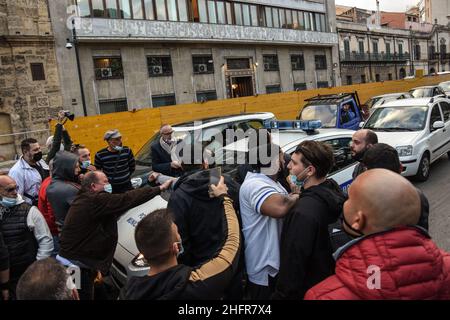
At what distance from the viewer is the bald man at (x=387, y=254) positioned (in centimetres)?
145

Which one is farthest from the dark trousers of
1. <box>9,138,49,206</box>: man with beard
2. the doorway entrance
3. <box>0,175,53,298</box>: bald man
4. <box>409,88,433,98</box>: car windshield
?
the doorway entrance

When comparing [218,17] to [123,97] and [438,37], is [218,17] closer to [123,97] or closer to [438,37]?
[123,97]

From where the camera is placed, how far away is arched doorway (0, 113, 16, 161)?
16.9m

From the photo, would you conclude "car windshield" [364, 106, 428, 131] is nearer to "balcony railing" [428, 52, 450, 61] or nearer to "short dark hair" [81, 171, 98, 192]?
"short dark hair" [81, 171, 98, 192]

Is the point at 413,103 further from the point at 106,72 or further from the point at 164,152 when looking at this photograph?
the point at 106,72

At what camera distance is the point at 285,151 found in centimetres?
478

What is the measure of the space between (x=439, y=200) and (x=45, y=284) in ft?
22.1

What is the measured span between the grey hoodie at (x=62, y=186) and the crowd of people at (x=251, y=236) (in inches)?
0.5

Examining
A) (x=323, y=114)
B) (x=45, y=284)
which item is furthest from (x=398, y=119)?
(x=45, y=284)

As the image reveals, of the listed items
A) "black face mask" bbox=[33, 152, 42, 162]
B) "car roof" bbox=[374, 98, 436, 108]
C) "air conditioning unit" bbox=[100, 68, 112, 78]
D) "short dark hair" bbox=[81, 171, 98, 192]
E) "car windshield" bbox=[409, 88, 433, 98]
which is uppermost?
"air conditioning unit" bbox=[100, 68, 112, 78]

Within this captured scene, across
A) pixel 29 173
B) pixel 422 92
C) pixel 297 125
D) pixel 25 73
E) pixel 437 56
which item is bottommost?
pixel 29 173

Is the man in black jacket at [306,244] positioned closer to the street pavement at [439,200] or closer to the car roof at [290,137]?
the car roof at [290,137]

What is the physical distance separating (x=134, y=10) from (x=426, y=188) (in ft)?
64.2

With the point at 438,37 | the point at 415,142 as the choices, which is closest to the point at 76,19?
the point at 415,142
